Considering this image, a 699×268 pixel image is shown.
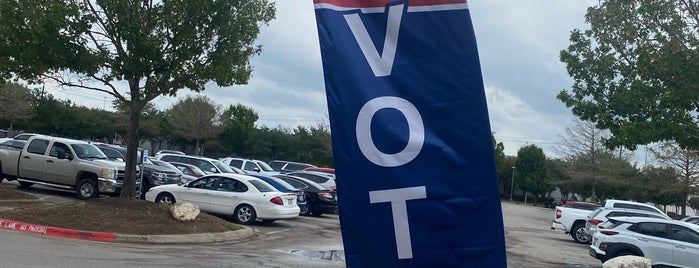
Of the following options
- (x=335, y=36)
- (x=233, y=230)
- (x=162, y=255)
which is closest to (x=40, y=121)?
(x=233, y=230)

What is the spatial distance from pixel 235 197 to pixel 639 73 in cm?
1165

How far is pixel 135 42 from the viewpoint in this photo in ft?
54.1

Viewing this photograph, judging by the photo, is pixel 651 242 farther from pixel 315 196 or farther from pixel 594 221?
pixel 315 196

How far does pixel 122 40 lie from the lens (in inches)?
663

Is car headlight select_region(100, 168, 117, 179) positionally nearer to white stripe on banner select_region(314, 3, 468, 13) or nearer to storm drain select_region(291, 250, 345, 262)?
storm drain select_region(291, 250, 345, 262)

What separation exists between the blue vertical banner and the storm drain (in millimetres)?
13604

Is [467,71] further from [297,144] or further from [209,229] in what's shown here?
[297,144]

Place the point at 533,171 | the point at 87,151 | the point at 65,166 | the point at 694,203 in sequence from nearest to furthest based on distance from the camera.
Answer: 1. the point at 65,166
2. the point at 87,151
3. the point at 694,203
4. the point at 533,171

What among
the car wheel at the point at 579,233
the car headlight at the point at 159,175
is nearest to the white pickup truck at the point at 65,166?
the car headlight at the point at 159,175

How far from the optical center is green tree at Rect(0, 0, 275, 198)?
16.3m

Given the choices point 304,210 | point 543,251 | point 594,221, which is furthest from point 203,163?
point 594,221

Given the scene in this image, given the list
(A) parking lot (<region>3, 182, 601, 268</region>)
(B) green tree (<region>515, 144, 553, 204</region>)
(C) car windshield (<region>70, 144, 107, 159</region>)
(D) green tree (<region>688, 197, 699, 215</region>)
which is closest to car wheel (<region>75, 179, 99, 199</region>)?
(A) parking lot (<region>3, 182, 601, 268</region>)

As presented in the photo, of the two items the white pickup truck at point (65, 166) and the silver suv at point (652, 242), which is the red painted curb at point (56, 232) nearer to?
the white pickup truck at point (65, 166)

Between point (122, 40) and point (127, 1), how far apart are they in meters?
0.92
